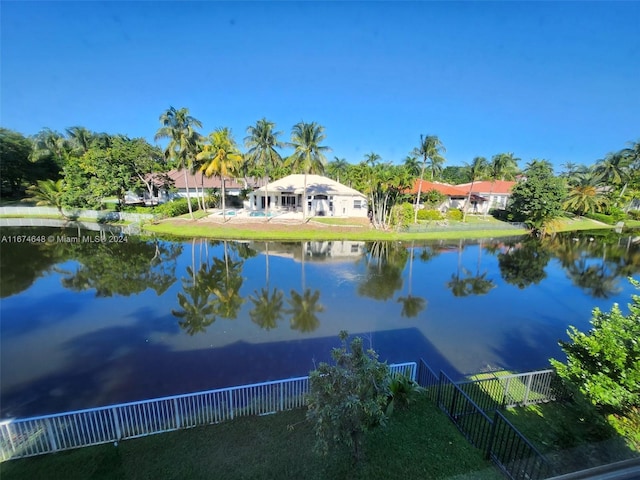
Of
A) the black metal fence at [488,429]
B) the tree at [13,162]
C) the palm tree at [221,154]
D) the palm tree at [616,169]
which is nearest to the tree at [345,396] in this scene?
the black metal fence at [488,429]

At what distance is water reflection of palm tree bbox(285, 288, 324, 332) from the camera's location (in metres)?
Result: 10.7

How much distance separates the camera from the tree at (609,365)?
5070 mm

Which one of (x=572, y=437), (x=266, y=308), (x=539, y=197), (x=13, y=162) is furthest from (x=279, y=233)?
(x=13, y=162)

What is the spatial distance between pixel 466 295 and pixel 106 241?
26.0 m

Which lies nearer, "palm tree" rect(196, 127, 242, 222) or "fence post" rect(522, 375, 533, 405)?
"fence post" rect(522, 375, 533, 405)

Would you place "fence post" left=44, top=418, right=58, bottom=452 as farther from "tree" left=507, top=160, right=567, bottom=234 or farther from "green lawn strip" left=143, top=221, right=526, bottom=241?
"tree" left=507, top=160, right=567, bottom=234

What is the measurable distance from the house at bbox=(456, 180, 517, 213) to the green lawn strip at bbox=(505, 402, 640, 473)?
42648mm

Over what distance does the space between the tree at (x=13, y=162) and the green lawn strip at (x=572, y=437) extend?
2065 inches

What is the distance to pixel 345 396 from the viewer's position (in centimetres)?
431

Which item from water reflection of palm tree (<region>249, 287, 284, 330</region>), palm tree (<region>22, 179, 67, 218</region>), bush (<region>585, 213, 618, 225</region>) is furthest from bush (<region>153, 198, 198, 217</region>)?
bush (<region>585, 213, 618, 225</region>)

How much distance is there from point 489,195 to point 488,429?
4836cm

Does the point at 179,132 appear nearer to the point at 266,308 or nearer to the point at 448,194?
the point at 266,308

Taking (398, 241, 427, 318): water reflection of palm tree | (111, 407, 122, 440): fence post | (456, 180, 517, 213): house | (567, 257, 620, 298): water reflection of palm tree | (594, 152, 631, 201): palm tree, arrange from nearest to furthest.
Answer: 1. (111, 407, 122, 440): fence post
2. (398, 241, 427, 318): water reflection of palm tree
3. (567, 257, 620, 298): water reflection of palm tree
4. (594, 152, 631, 201): palm tree
5. (456, 180, 517, 213): house

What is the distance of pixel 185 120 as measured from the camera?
27.1 m
